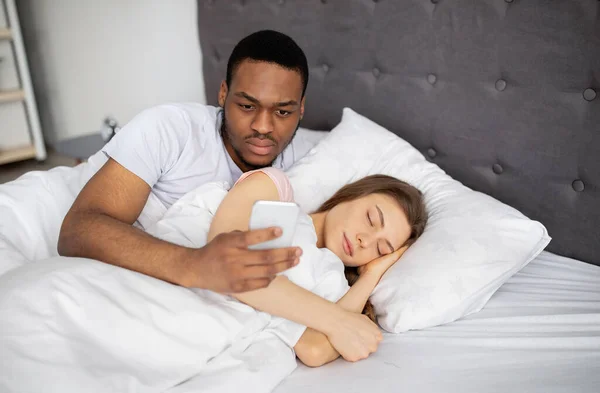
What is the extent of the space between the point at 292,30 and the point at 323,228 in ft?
3.17

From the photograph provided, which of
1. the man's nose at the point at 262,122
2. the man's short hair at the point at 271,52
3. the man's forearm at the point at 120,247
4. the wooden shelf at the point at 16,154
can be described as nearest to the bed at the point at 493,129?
the man's forearm at the point at 120,247

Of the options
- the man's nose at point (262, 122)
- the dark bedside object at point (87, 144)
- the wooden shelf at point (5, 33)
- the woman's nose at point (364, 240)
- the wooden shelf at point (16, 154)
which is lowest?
the wooden shelf at point (16, 154)

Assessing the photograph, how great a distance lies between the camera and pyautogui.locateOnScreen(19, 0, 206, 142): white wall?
249cm

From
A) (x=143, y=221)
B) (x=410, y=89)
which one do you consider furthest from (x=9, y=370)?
(x=410, y=89)

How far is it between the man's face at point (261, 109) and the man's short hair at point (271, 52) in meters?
0.02

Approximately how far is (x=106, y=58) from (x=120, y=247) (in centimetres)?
234

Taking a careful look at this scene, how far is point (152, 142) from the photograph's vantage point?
1.28 m

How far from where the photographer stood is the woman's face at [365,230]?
1229 mm

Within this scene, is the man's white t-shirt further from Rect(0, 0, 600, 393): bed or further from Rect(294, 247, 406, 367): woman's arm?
Rect(294, 247, 406, 367): woman's arm

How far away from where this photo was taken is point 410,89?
165 cm

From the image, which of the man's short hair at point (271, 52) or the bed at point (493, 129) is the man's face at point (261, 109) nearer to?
the man's short hair at point (271, 52)

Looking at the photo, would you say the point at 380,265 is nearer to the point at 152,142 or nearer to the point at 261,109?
the point at 261,109

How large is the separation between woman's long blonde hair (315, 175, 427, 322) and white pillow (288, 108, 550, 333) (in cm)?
4

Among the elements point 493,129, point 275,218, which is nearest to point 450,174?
point 493,129
